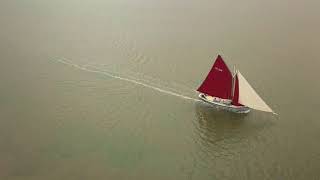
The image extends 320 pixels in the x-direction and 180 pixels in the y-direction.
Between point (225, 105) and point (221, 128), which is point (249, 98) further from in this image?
point (221, 128)

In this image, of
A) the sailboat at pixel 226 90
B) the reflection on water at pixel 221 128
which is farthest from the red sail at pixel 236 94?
the reflection on water at pixel 221 128

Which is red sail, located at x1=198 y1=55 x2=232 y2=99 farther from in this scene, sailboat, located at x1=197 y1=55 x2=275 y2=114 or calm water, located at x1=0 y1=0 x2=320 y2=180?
calm water, located at x1=0 y1=0 x2=320 y2=180

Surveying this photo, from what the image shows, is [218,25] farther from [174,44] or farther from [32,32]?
[32,32]

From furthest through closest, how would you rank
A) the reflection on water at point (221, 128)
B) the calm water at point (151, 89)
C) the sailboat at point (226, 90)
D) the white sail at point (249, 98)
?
the sailboat at point (226, 90), the white sail at point (249, 98), the reflection on water at point (221, 128), the calm water at point (151, 89)

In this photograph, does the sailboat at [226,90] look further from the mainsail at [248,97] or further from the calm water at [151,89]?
the calm water at [151,89]

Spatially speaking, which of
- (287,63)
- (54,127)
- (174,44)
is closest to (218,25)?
(174,44)

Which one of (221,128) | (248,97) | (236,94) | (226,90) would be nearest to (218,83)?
(226,90)
